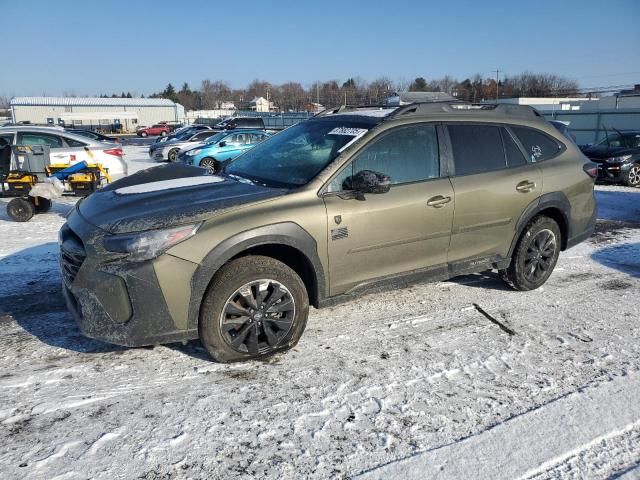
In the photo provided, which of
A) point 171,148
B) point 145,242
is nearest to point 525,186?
point 145,242

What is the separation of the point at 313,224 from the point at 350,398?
121 cm

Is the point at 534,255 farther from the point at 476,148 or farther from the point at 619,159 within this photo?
the point at 619,159

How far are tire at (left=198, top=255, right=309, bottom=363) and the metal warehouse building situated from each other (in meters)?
78.4

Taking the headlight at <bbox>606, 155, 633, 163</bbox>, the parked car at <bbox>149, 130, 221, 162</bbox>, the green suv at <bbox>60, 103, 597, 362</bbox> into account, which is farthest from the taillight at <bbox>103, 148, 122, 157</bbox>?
the headlight at <bbox>606, 155, 633, 163</bbox>

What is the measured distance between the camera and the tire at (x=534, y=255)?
4.86 meters

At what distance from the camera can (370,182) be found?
11.8ft

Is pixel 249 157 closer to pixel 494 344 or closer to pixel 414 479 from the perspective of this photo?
pixel 494 344

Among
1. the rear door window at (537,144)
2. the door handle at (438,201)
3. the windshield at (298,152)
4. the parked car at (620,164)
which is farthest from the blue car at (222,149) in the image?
the door handle at (438,201)

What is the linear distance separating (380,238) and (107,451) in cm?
231

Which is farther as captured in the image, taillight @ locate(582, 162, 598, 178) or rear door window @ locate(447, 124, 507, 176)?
taillight @ locate(582, 162, 598, 178)

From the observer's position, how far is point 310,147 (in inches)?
165

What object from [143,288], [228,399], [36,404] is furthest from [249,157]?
[36,404]

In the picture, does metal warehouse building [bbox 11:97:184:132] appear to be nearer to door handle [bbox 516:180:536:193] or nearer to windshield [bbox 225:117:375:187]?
windshield [bbox 225:117:375:187]

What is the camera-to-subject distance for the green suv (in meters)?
3.15
